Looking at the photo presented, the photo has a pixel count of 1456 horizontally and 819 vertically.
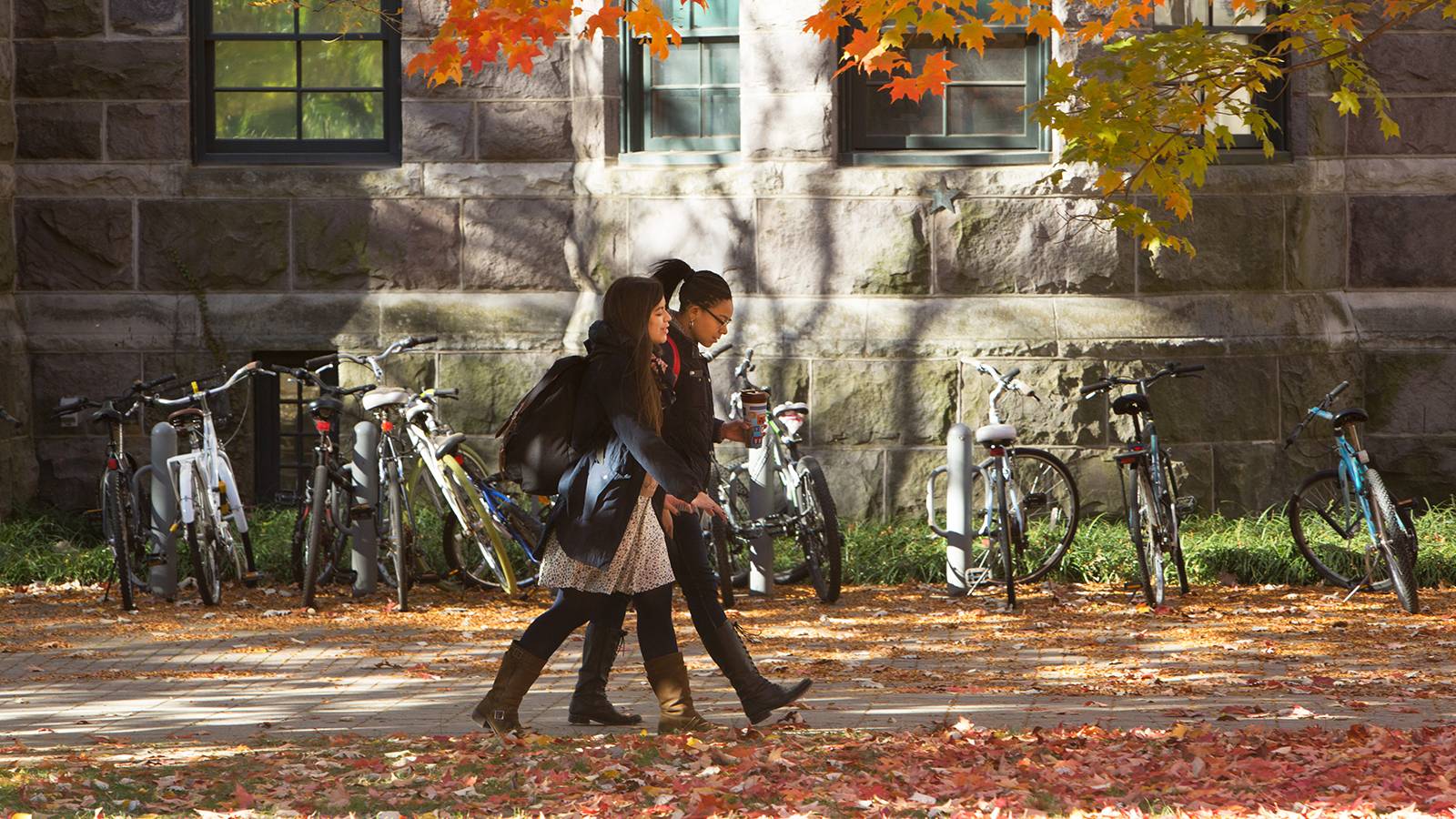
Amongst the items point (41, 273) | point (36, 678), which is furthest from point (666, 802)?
point (41, 273)

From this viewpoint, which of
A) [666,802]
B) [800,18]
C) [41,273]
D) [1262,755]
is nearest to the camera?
[666,802]

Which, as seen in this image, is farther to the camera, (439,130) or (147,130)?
(147,130)

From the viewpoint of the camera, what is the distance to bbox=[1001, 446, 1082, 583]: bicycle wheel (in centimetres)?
1009

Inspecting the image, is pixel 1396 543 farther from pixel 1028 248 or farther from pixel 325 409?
pixel 325 409

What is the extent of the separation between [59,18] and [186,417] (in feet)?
11.9

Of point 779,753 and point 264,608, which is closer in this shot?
point 779,753

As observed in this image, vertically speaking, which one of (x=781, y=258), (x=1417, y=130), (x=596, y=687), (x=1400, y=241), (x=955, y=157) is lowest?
(x=596, y=687)

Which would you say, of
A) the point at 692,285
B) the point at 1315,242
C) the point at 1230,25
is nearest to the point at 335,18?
the point at 1230,25

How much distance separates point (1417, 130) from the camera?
478 inches

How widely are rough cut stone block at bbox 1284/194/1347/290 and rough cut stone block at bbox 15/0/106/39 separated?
25.3ft

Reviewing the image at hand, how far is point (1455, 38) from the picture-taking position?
12.1m

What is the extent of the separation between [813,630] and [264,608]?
2.90 m

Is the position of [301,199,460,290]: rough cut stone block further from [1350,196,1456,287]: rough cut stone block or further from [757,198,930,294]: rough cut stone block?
[1350,196,1456,287]: rough cut stone block

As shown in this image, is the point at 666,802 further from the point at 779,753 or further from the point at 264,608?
the point at 264,608
